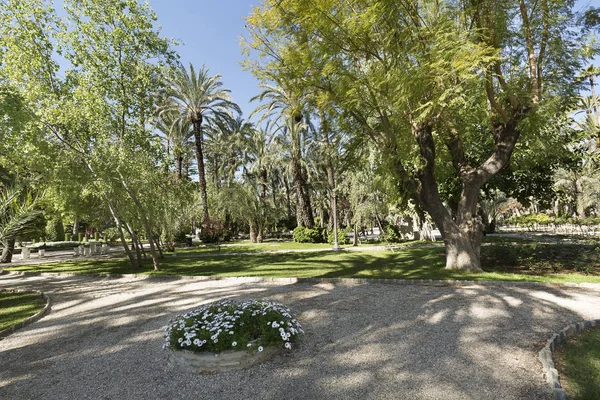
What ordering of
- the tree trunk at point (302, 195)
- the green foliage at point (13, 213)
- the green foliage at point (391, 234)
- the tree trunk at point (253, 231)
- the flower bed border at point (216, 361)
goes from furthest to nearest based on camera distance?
the tree trunk at point (253, 231), the tree trunk at point (302, 195), the green foliage at point (391, 234), the green foliage at point (13, 213), the flower bed border at point (216, 361)

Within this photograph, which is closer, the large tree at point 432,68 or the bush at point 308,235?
the large tree at point 432,68

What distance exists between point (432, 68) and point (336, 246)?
12391 mm

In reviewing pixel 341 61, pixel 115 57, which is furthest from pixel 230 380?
pixel 115 57

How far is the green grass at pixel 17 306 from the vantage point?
7.19m

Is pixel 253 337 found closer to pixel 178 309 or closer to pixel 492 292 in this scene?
pixel 178 309

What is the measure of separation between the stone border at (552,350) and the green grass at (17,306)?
933cm

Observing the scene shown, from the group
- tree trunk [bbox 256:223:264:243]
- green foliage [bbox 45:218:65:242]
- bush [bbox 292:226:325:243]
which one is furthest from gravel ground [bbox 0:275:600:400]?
green foliage [bbox 45:218:65:242]

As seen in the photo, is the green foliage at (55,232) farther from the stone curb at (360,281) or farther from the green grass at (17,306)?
the green grass at (17,306)

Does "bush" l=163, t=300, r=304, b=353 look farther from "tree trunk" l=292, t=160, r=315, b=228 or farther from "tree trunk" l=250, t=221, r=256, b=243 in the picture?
"tree trunk" l=250, t=221, r=256, b=243

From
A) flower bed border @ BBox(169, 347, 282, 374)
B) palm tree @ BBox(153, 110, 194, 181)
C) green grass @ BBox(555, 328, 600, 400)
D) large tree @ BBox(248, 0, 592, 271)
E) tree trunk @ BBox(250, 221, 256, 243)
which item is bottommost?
green grass @ BBox(555, 328, 600, 400)

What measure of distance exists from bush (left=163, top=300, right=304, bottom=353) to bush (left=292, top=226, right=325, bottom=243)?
64.1ft

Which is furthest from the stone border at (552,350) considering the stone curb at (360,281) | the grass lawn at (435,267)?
the grass lawn at (435,267)

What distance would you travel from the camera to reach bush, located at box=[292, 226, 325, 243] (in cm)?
2483

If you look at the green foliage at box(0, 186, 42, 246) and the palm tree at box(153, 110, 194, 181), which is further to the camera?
the palm tree at box(153, 110, 194, 181)
